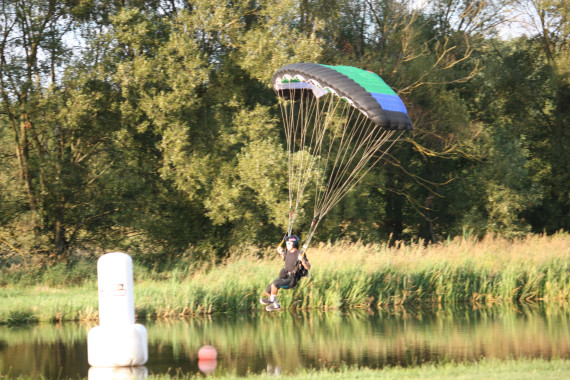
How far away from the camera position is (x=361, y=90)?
13078mm

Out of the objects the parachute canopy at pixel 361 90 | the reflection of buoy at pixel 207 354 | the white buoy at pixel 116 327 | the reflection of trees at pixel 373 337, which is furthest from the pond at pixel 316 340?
the parachute canopy at pixel 361 90

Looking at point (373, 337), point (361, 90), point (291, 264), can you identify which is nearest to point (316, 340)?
point (373, 337)

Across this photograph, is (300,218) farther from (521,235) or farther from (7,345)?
(521,235)

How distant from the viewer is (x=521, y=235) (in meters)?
28.9

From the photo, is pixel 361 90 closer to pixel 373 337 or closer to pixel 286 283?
pixel 286 283

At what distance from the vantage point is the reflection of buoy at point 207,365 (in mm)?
11508

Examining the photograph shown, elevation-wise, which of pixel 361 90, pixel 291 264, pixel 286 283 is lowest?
pixel 286 283

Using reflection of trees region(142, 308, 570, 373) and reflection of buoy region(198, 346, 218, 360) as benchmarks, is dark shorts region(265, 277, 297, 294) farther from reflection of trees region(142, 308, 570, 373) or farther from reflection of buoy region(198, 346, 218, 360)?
reflection of buoy region(198, 346, 218, 360)

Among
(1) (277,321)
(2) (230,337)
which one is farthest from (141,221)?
(2) (230,337)

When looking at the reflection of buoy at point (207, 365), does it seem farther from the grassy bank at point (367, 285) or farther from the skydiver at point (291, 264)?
the grassy bank at point (367, 285)

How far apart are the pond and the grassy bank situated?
2.55 feet

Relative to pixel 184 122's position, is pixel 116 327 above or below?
below

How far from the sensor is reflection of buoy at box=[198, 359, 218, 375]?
11508 mm

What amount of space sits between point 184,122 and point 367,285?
816 centimetres
